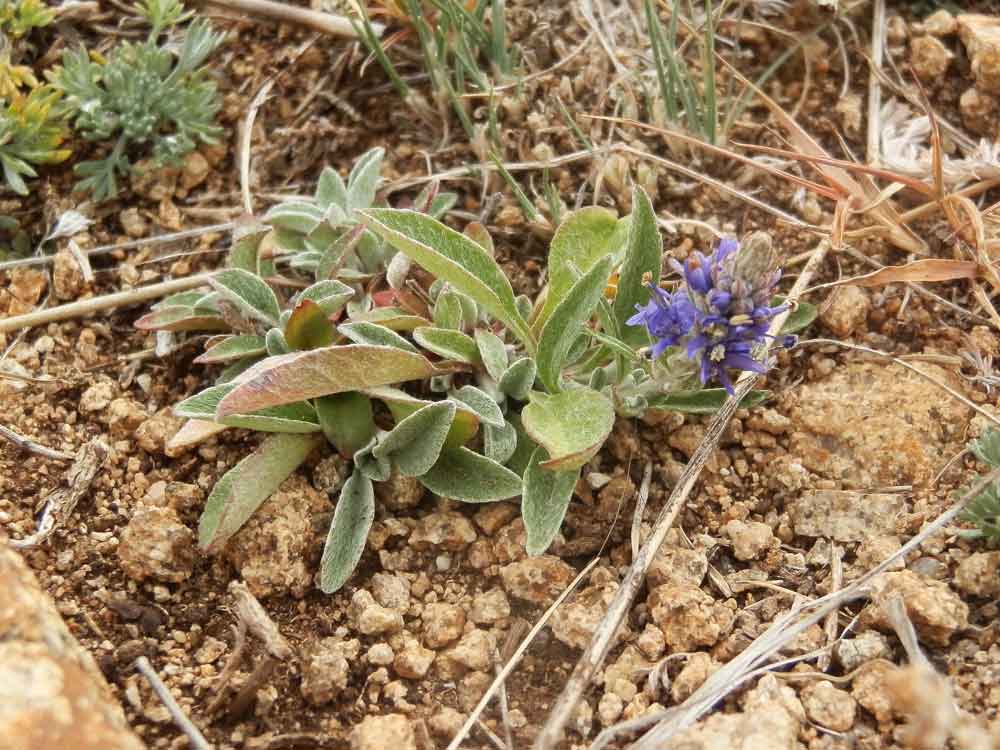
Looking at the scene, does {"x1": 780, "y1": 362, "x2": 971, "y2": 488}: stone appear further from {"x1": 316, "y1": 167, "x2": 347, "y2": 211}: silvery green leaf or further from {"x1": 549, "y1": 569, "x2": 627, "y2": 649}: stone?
{"x1": 316, "y1": 167, "x2": 347, "y2": 211}: silvery green leaf

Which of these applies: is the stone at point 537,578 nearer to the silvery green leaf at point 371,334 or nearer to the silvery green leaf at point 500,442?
the silvery green leaf at point 500,442

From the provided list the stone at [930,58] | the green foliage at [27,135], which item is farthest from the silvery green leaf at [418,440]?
the stone at [930,58]

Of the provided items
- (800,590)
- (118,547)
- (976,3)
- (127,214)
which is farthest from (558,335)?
(976,3)

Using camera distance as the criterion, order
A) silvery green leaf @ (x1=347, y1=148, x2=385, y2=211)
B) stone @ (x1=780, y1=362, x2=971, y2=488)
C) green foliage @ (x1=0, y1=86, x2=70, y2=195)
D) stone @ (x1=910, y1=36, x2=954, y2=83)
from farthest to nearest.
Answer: stone @ (x1=910, y1=36, x2=954, y2=83) < green foliage @ (x1=0, y1=86, x2=70, y2=195) < silvery green leaf @ (x1=347, y1=148, x2=385, y2=211) < stone @ (x1=780, y1=362, x2=971, y2=488)

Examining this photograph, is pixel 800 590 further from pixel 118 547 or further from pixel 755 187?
pixel 118 547

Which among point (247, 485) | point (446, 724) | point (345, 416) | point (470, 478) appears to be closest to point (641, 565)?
point (470, 478)

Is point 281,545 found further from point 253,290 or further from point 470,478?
point 253,290

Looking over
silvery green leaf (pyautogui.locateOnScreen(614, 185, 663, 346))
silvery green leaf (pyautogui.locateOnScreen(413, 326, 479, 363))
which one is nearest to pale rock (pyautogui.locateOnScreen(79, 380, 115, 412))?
silvery green leaf (pyautogui.locateOnScreen(413, 326, 479, 363))
